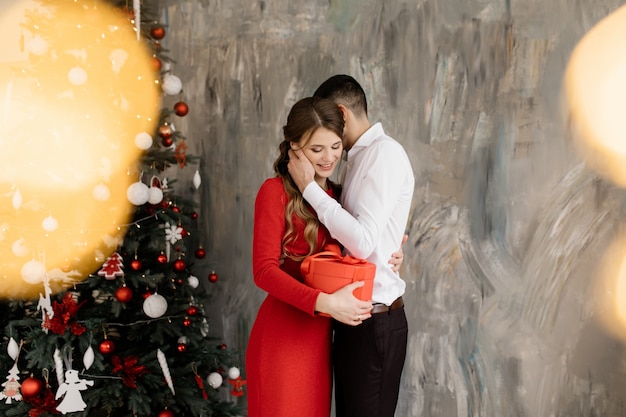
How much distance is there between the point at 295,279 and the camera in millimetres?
1787

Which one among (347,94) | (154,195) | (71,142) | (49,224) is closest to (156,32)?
(71,142)

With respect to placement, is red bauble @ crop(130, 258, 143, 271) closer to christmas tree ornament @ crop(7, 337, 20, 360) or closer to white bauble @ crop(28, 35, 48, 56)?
christmas tree ornament @ crop(7, 337, 20, 360)

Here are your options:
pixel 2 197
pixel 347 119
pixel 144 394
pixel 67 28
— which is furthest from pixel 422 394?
pixel 67 28

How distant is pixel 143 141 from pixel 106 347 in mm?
962

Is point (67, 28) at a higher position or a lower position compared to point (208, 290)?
higher

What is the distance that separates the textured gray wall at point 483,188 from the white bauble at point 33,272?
163 cm

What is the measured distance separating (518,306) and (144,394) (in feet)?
6.69

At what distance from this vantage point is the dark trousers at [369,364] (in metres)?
1.88

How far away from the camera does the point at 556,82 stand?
2.88 meters

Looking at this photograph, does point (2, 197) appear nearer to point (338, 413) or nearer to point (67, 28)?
point (67, 28)

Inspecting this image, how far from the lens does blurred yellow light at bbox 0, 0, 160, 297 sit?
2439 millimetres

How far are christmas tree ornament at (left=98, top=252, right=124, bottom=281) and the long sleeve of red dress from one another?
0.94 m

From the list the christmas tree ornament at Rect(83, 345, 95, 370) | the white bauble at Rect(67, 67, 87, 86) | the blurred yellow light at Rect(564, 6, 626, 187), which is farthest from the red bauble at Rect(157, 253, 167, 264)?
the blurred yellow light at Rect(564, 6, 626, 187)

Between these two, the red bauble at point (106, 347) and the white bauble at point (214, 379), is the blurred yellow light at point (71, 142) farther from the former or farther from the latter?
the white bauble at point (214, 379)
